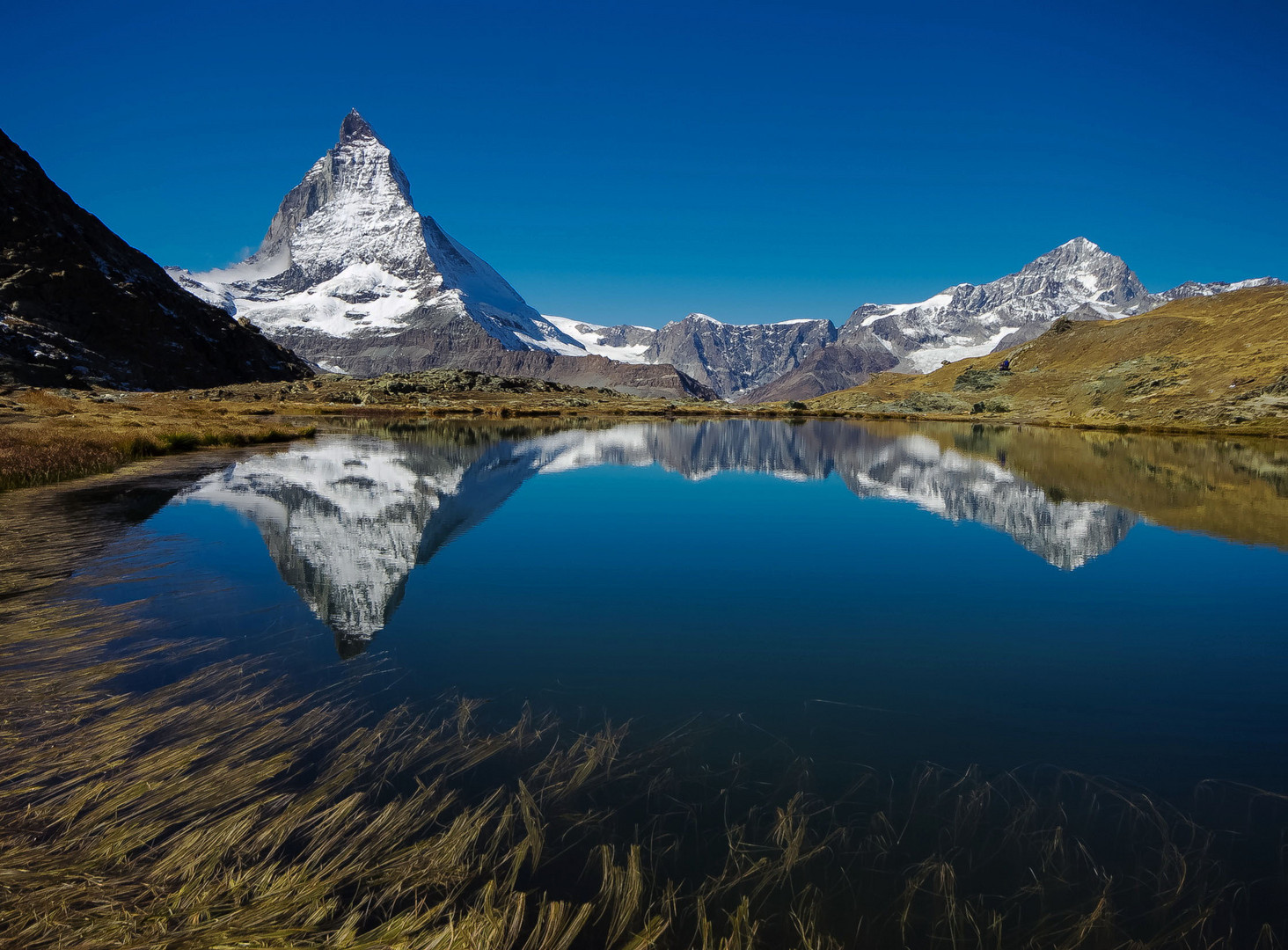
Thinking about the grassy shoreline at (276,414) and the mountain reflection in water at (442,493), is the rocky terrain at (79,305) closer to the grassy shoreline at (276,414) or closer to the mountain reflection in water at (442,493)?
the grassy shoreline at (276,414)

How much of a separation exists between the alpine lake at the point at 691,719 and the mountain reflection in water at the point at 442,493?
1.05ft

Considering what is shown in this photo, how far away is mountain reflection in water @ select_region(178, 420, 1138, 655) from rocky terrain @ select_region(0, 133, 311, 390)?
10775 centimetres

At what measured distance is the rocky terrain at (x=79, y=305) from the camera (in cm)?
13075

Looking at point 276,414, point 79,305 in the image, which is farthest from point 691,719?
point 79,305

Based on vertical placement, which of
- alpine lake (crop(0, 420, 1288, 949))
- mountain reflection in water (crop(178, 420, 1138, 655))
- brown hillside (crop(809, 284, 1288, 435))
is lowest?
mountain reflection in water (crop(178, 420, 1138, 655))

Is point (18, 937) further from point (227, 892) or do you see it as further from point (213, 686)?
point (213, 686)

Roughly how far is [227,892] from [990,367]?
215 metres

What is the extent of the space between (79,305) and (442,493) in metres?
168

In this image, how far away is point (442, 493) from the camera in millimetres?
30750

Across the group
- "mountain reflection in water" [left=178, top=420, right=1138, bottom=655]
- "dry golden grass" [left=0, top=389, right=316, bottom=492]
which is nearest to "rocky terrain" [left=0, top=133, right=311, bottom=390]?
"dry golden grass" [left=0, top=389, right=316, bottom=492]

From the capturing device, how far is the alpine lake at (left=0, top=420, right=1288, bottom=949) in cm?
606

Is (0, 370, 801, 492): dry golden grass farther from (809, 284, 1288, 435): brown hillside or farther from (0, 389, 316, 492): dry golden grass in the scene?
(809, 284, 1288, 435): brown hillside

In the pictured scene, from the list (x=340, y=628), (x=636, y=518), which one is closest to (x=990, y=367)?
(x=636, y=518)

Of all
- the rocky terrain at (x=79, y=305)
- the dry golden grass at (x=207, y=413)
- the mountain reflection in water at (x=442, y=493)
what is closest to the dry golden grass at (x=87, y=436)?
the dry golden grass at (x=207, y=413)
